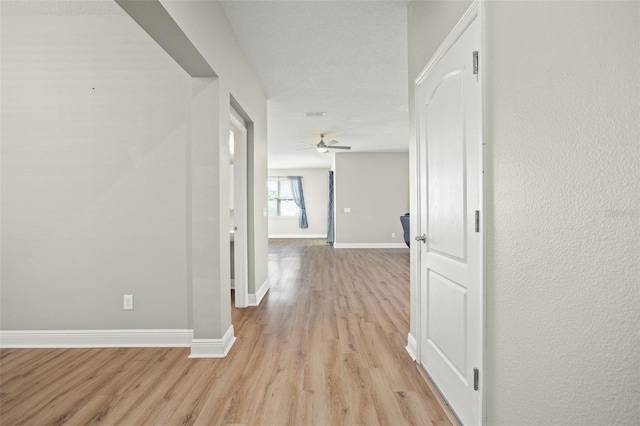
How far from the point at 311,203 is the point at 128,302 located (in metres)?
9.47

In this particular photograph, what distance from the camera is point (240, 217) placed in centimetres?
353

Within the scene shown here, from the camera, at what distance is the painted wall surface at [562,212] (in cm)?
77

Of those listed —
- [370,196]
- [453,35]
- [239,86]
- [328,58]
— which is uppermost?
[328,58]

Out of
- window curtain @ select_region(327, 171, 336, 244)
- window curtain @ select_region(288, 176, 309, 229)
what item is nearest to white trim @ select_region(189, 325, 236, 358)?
window curtain @ select_region(327, 171, 336, 244)

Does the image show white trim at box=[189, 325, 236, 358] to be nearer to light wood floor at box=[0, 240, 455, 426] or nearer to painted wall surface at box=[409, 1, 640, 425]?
light wood floor at box=[0, 240, 455, 426]

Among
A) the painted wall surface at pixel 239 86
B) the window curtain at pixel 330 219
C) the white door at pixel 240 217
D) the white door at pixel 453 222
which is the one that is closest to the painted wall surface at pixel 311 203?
the window curtain at pixel 330 219

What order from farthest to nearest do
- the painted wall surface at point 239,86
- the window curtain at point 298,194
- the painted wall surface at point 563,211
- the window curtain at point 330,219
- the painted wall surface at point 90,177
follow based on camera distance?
the window curtain at point 298,194 < the window curtain at point 330,219 < the painted wall surface at point 90,177 < the painted wall surface at point 239,86 < the painted wall surface at point 563,211

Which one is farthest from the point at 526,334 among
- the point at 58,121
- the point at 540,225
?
the point at 58,121

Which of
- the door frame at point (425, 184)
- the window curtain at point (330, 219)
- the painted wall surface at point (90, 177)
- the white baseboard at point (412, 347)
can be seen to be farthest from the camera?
the window curtain at point (330, 219)

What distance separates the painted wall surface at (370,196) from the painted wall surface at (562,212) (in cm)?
756

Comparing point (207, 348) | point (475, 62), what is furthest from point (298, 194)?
point (475, 62)

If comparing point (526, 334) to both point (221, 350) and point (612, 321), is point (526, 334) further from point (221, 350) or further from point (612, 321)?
point (221, 350)

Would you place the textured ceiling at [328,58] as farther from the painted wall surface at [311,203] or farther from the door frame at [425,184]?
the painted wall surface at [311,203]

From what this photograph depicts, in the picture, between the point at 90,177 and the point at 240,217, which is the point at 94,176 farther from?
the point at 240,217
